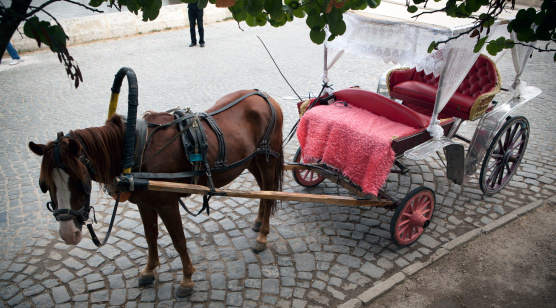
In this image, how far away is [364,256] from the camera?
12.8ft

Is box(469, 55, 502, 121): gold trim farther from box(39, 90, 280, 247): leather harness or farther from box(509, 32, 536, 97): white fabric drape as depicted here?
box(39, 90, 280, 247): leather harness

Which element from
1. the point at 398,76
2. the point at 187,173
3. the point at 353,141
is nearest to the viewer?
the point at 187,173

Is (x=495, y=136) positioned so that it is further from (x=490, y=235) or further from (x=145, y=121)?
(x=145, y=121)

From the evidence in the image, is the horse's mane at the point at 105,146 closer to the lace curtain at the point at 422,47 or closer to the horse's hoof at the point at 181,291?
the horse's hoof at the point at 181,291

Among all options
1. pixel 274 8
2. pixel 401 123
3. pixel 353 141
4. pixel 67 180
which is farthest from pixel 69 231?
pixel 401 123

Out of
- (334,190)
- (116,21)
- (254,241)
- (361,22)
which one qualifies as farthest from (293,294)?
(116,21)

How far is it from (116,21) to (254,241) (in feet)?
37.8

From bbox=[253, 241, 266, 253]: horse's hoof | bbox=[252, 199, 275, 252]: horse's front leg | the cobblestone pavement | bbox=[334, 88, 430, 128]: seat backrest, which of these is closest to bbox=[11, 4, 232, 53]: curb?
the cobblestone pavement

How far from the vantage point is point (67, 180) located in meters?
2.56

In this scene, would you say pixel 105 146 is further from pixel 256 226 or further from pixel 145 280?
pixel 256 226

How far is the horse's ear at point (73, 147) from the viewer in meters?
2.46

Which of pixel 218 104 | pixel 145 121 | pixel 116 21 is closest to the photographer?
pixel 145 121

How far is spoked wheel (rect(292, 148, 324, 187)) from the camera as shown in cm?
484

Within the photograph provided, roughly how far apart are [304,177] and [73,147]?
300cm
